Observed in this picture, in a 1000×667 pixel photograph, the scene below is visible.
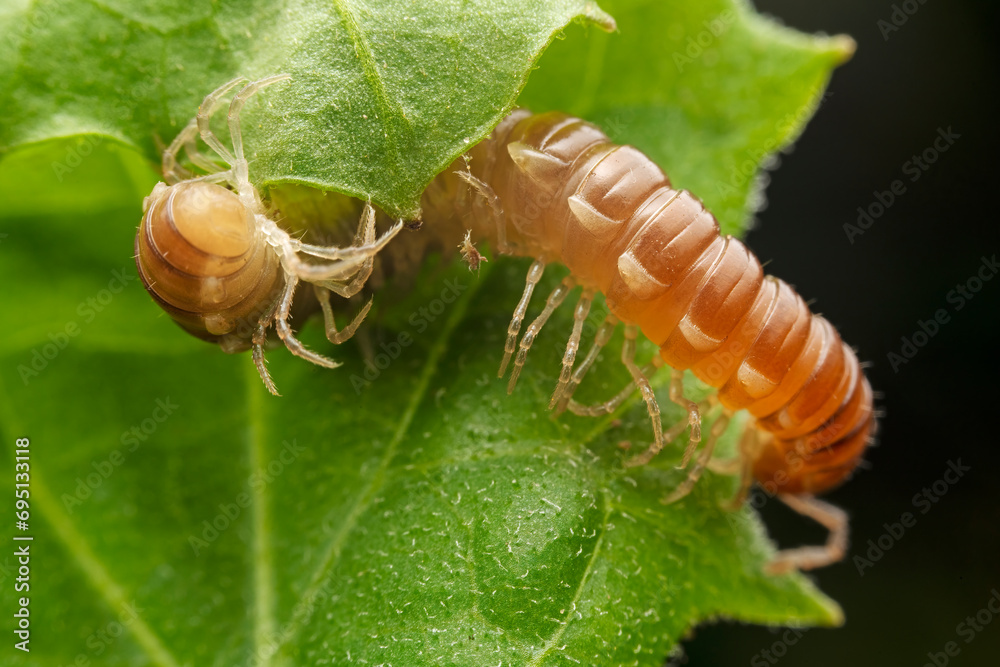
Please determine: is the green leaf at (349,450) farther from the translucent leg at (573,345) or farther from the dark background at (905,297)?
the dark background at (905,297)

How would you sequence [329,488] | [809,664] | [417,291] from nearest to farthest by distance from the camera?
1. [329,488]
2. [417,291]
3. [809,664]

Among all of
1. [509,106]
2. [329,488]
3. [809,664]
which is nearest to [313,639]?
[329,488]

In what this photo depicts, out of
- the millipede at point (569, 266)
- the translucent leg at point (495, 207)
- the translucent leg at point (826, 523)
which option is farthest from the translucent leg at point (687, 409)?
the translucent leg at point (826, 523)

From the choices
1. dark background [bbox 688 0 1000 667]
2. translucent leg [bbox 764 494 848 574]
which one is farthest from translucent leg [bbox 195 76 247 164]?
dark background [bbox 688 0 1000 667]

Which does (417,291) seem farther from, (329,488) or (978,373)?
(978,373)

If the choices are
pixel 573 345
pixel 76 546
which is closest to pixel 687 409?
pixel 573 345
